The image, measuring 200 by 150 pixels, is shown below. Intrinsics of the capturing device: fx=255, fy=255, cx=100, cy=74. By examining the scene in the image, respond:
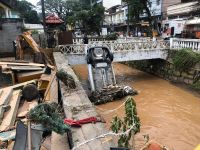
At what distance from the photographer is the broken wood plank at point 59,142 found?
15.1 feet

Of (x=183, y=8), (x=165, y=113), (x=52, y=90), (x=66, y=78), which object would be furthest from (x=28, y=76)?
(x=183, y=8)

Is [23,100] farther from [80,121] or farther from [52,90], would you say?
[80,121]

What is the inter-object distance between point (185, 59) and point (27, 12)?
43170 mm

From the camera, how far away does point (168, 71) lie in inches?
734

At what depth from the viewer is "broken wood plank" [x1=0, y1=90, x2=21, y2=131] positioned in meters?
5.64

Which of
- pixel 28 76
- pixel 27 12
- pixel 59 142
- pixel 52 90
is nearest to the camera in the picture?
pixel 59 142

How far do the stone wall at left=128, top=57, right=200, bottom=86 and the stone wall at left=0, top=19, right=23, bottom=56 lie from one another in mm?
10872

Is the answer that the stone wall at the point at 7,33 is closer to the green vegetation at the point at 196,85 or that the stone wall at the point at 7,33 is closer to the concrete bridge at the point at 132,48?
the concrete bridge at the point at 132,48

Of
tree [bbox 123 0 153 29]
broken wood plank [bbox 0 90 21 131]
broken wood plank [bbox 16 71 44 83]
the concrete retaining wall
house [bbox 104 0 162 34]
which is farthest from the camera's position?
Result: house [bbox 104 0 162 34]

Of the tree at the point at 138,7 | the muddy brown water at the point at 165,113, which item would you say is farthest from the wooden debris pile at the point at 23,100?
the tree at the point at 138,7

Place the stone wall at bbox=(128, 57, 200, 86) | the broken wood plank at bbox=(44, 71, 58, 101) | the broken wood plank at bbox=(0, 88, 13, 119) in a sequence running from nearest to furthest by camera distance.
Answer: the broken wood plank at bbox=(0, 88, 13, 119)
the broken wood plank at bbox=(44, 71, 58, 101)
the stone wall at bbox=(128, 57, 200, 86)

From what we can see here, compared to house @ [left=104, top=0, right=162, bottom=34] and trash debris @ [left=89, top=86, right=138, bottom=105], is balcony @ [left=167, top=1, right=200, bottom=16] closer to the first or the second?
house @ [left=104, top=0, right=162, bottom=34]

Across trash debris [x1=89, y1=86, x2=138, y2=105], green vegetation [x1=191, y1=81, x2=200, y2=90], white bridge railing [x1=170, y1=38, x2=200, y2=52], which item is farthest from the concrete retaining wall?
white bridge railing [x1=170, y1=38, x2=200, y2=52]

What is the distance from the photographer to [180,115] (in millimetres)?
12242
